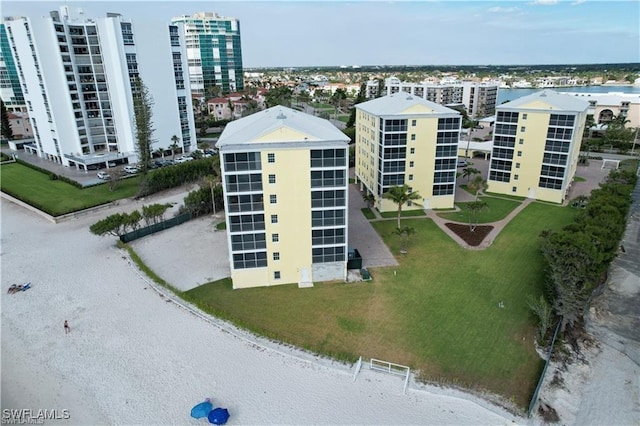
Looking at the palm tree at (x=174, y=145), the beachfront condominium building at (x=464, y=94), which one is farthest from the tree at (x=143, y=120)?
the beachfront condominium building at (x=464, y=94)

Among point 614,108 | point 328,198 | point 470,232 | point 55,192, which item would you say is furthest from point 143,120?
point 614,108

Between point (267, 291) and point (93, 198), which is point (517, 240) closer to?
point (267, 291)

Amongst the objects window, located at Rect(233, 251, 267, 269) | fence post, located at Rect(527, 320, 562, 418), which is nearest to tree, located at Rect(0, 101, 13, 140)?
window, located at Rect(233, 251, 267, 269)

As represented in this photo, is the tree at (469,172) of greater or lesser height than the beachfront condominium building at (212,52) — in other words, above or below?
below

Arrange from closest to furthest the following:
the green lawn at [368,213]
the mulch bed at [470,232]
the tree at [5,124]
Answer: the mulch bed at [470,232] → the green lawn at [368,213] → the tree at [5,124]

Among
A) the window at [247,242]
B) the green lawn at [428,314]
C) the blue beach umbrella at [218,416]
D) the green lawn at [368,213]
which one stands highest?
the window at [247,242]

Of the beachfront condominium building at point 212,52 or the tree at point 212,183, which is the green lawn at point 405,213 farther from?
the beachfront condominium building at point 212,52

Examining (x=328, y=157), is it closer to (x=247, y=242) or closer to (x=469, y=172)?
(x=247, y=242)

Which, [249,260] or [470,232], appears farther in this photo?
[470,232]
